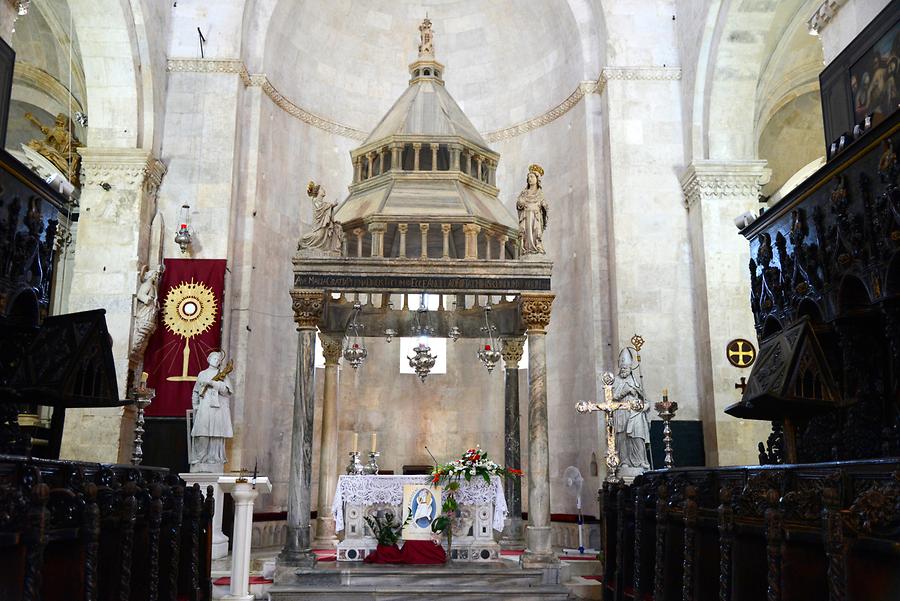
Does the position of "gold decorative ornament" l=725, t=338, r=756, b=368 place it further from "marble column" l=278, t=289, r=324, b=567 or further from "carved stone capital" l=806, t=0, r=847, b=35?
"marble column" l=278, t=289, r=324, b=567

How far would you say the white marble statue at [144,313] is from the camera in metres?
16.1

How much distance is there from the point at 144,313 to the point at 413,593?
8.05m

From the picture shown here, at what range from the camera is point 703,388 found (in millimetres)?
16594

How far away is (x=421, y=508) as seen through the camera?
12.8m

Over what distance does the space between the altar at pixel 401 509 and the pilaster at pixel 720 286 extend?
514 cm

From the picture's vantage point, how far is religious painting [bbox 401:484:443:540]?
12.8 meters

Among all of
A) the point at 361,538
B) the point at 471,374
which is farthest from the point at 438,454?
the point at 361,538

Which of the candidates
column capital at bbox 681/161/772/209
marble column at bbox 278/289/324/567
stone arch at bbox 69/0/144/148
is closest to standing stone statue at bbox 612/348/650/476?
column capital at bbox 681/161/772/209

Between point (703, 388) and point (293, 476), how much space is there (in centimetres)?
828

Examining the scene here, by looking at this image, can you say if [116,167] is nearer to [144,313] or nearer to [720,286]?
[144,313]

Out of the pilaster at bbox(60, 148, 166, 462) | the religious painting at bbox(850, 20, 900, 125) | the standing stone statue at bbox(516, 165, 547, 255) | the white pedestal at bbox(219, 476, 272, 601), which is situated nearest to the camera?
the religious painting at bbox(850, 20, 900, 125)

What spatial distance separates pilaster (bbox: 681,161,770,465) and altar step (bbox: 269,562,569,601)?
17.9 ft

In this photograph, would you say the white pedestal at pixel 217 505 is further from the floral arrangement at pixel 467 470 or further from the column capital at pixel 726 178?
the column capital at pixel 726 178

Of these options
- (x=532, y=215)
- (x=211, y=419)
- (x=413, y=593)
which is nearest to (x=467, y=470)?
(x=413, y=593)
